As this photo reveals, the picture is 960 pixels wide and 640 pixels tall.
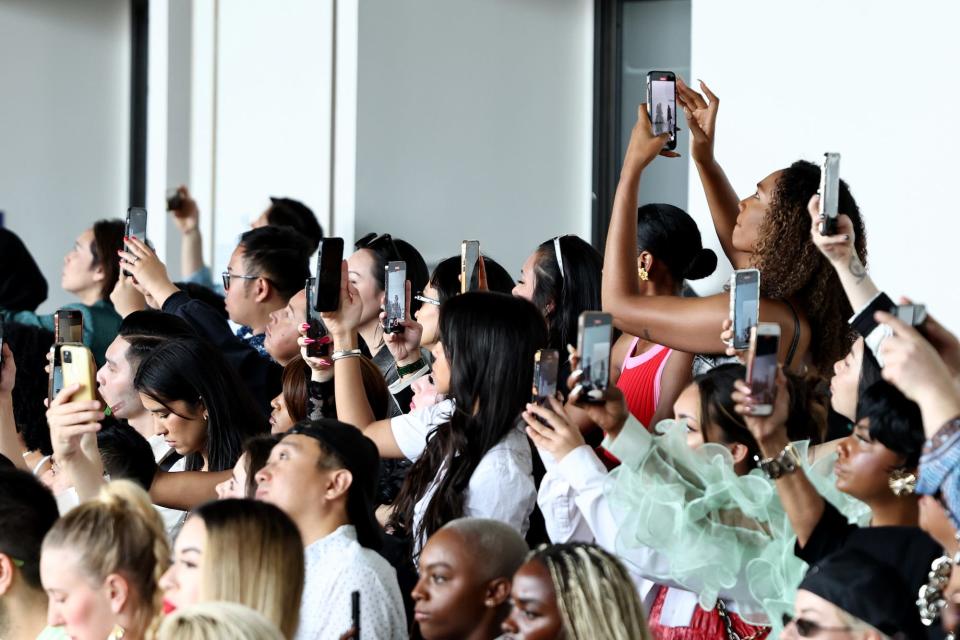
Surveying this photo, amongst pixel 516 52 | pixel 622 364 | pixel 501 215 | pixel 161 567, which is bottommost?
pixel 161 567

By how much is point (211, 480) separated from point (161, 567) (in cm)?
91

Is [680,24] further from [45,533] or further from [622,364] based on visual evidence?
[45,533]

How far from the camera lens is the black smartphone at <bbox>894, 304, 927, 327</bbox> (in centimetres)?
244

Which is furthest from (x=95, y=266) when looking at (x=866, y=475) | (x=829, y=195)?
(x=866, y=475)

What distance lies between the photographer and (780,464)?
2.49m

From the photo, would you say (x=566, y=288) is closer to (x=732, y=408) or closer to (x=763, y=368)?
(x=732, y=408)

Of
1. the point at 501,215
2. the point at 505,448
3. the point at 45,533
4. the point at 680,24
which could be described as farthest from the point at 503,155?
the point at 45,533

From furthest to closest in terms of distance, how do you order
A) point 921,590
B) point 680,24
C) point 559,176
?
1. point 559,176
2. point 680,24
3. point 921,590

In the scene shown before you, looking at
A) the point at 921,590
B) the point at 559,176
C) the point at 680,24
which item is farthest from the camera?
the point at 559,176

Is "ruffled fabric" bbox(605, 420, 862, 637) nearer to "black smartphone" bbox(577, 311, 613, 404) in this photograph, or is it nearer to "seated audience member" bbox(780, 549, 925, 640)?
"black smartphone" bbox(577, 311, 613, 404)

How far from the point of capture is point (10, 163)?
8180mm

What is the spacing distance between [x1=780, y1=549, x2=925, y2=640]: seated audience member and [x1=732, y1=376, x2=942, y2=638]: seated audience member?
171 mm

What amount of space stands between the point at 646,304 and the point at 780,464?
0.77 metres

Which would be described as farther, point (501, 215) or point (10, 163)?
point (10, 163)
